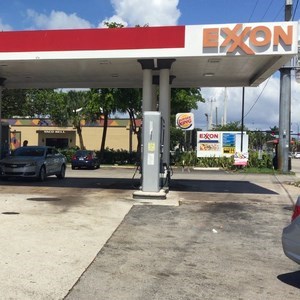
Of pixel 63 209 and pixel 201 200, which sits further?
pixel 201 200

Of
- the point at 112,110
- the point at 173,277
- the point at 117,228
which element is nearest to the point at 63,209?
the point at 117,228

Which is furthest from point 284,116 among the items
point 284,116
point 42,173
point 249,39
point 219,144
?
point 249,39

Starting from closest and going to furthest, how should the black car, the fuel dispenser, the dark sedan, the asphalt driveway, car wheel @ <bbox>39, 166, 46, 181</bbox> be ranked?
the asphalt driveway < the fuel dispenser < the dark sedan < car wheel @ <bbox>39, 166, 46, 181</bbox> < the black car

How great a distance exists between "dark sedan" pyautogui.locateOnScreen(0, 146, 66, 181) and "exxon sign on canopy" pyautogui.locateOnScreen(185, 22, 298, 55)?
8.92 metres

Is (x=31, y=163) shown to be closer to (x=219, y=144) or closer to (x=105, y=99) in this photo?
(x=105, y=99)

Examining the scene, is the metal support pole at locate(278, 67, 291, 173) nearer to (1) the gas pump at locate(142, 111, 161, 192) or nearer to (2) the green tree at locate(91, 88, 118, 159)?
(2) the green tree at locate(91, 88, 118, 159)

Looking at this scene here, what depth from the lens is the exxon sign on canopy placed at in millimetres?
13172

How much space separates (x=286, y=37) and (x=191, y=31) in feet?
8.84

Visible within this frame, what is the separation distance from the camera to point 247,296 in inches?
217

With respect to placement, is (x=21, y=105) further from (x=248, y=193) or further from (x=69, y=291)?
(x=69, y=291)

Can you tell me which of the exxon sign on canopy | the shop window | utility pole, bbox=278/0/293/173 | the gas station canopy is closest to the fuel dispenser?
the gas station canopy

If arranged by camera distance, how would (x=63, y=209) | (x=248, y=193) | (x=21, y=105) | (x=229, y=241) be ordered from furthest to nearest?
(x=21, y=105) → (x=248, y=193) → (x=63, y=209) → (x=229, y=241)

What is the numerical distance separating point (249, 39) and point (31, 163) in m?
10.0

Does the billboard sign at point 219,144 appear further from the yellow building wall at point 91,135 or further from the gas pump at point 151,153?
the gas pump at point 151,153
